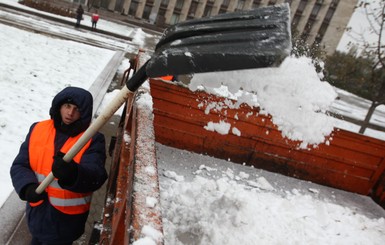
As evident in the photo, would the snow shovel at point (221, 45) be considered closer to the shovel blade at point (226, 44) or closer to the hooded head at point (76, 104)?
the shovel blade at point (226, 44)

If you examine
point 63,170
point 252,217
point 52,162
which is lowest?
point 252,217

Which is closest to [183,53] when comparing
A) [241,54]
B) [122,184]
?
[241,54]

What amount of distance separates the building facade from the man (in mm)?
37734

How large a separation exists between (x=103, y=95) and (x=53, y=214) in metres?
4.49

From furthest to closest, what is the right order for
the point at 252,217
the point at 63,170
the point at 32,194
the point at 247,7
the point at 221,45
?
the point at 247,7
the point at 252,217
the point at 32,194
the point at 63,170
the point at 221,45

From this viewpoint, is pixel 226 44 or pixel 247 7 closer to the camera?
pixel 226 44

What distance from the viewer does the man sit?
1.73m

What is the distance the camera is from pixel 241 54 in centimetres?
96

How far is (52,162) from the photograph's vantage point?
69.4 inches

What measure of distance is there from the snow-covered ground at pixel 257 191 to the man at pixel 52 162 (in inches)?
33.2

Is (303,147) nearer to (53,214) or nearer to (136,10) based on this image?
(53,214)

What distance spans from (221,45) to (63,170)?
1.02 m

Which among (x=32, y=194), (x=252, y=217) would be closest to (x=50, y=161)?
(x=32, y=194)

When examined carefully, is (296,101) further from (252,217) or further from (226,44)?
(226,44)
